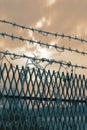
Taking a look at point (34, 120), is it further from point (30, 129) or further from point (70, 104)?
point (70, 104)

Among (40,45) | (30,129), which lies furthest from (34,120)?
(40,45)

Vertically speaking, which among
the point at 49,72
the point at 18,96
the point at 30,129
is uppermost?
the point at 49,72

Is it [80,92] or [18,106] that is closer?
[18,106]

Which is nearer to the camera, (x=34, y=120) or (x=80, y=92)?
(x=34, y=120)

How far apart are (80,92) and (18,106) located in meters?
4.07

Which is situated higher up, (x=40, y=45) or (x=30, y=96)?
(x=40, y=45)

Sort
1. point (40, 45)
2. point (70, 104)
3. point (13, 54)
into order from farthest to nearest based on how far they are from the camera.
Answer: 1. point (70, 104)
2. point (40, 45)
3. point (13, 54)

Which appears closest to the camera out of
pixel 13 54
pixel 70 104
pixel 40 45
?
pixel 13 54

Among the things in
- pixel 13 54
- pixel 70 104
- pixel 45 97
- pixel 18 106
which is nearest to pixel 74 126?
pixel 70 104

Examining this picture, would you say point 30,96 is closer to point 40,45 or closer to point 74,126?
point 40,45

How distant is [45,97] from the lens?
1520cm

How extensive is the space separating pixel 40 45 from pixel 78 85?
3489 millimetres

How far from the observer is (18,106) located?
1413cm

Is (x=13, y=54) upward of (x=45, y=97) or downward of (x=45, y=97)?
upward
